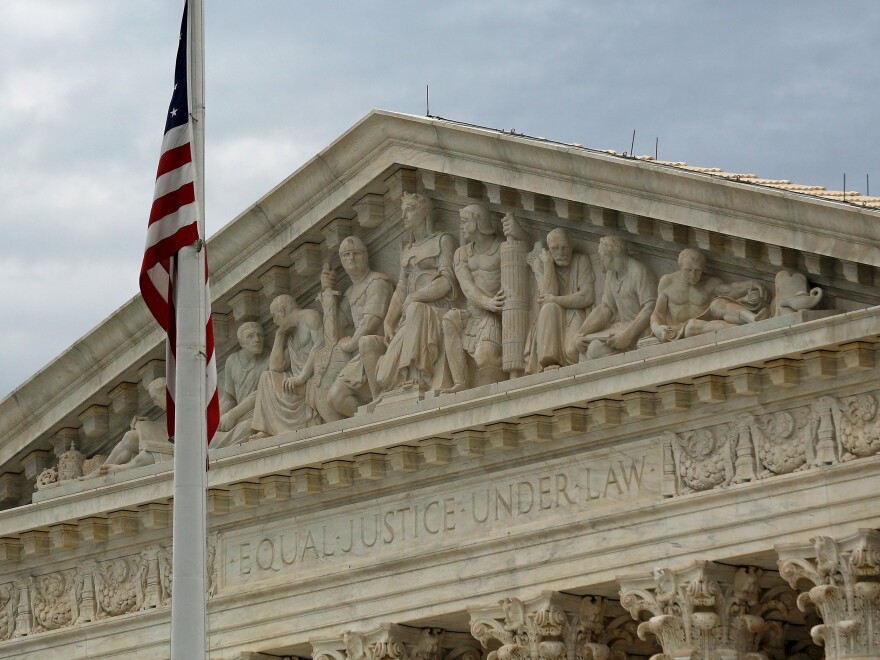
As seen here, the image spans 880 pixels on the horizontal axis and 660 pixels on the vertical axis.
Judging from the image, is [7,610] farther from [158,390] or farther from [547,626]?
[547,626]

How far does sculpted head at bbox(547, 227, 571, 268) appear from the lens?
26.3m

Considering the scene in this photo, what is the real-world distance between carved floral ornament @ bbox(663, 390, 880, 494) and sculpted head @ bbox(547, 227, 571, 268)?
2232 mm

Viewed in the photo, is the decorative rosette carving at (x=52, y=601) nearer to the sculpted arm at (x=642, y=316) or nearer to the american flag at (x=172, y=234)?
the sculpted arm at (x=642, y=316)

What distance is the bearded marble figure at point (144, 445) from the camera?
30.1m

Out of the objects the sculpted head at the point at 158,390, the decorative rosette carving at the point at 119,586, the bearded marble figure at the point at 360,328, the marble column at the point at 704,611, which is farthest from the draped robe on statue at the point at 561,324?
the decorative rosette carving at the point at 119,586

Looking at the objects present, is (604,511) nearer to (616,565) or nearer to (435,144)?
(616,565)

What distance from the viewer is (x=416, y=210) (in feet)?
91.0

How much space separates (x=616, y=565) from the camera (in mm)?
25656

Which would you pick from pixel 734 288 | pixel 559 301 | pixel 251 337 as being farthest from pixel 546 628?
pixel 251 337

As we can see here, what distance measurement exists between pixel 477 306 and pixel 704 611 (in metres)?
4.31

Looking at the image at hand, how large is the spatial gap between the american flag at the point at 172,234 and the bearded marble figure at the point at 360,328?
7.98 metres

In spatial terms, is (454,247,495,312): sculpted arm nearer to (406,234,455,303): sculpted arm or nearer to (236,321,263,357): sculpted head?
(406,234,455,303): sculpted arm

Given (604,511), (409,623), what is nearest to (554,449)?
(604,511)

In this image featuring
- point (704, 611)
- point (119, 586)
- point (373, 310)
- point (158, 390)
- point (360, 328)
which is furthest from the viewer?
point (119, 586)
